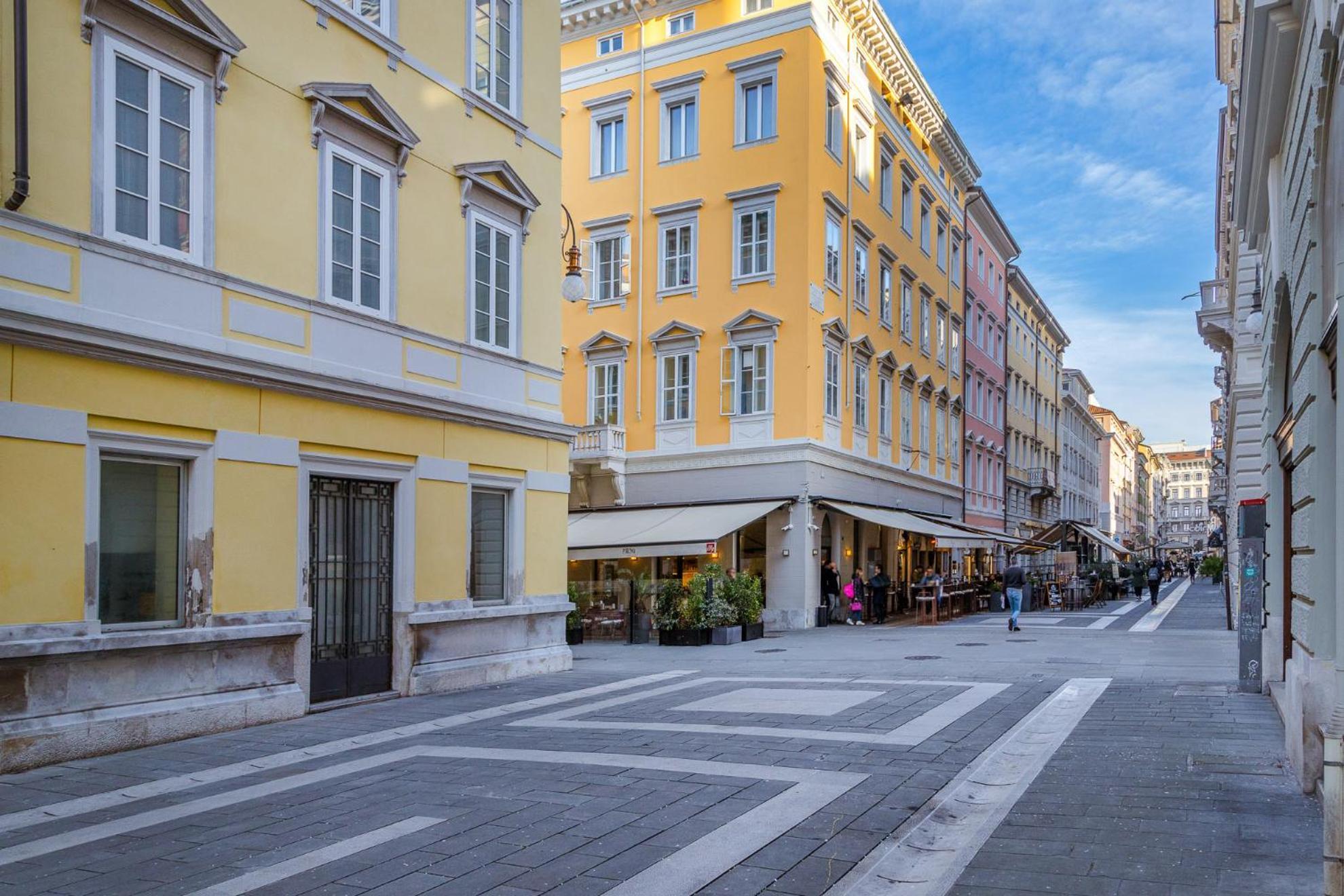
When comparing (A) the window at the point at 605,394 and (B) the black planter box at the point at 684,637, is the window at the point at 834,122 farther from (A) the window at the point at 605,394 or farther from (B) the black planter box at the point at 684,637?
(B) the black planter box at the point at 684,637

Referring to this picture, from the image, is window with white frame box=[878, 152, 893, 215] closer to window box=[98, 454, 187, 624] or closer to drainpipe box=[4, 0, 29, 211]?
window box=[98, 454, 187, 624]

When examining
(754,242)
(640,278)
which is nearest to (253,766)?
(754,242)

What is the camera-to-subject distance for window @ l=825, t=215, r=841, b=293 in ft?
92.5

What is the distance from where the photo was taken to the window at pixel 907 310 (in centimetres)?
3475

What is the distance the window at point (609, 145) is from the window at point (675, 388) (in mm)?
5694

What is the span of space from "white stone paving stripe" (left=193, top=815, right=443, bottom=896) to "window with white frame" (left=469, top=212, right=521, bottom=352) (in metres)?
8.53

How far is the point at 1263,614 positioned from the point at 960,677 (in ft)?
12.0

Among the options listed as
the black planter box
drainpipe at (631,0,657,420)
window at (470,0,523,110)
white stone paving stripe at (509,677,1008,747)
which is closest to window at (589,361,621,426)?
drainpipe at (631,0,657,420)

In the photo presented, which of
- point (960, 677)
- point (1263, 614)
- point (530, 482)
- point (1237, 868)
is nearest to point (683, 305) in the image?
Answer: point (530, 482)

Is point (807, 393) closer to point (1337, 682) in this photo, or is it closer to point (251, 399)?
point (251, 399)

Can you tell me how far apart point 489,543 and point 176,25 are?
24.2ft

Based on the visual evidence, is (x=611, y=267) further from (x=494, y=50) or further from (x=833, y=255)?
(x=494, y=50)

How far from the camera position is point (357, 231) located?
41.2ft

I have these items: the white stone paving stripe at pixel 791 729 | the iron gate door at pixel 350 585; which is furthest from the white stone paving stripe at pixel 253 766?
the iron gate door at pixel 350 585
